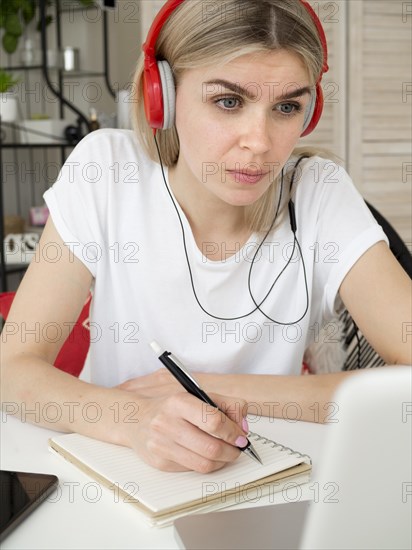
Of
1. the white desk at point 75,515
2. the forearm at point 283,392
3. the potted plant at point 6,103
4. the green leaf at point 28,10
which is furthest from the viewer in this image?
the green leaf at point 28,10

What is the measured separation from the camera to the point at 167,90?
1.03 meters

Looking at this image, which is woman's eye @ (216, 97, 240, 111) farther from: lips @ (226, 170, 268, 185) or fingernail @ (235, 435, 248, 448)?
fingernail @ (235, 435, 248, 448)

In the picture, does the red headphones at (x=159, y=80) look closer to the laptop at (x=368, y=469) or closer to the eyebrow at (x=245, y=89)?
the eyebrow at (x=245, y=89)

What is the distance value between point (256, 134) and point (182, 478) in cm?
47

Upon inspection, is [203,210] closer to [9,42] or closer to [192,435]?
[192,435]

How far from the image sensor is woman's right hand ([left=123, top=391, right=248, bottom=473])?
2.35 feet

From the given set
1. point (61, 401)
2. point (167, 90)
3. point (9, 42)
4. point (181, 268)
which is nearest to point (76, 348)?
point (181, 268)

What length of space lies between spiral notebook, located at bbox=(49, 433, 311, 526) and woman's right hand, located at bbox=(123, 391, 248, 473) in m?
0.01

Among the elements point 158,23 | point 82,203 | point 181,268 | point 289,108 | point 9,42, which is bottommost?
point 181,268

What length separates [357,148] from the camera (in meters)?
2.96

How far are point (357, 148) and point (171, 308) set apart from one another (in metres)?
2.00

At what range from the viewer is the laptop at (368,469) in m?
0.32

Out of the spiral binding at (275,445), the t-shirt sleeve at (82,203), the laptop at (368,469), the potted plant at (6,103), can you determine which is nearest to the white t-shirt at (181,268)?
the t-shirt sleeve at (82,203)

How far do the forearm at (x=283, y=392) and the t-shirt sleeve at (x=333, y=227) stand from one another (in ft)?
0.71
